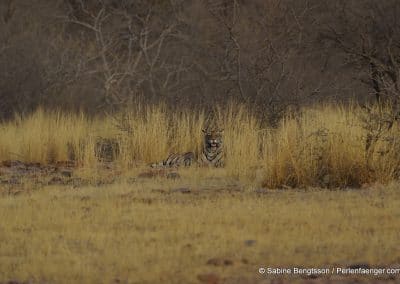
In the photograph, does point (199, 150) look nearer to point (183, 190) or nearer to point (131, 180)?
point (131, 180)

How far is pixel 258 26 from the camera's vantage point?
21703 millimetres

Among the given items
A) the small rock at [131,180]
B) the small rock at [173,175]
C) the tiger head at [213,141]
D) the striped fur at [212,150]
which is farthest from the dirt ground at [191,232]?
the tiger head at [213,141]

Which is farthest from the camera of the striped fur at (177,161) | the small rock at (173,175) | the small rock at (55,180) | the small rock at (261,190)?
the striped fur at (177,161)

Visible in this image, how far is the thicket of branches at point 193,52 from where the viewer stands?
19.4m

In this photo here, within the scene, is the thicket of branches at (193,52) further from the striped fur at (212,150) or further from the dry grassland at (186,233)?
the dry grassland at (186,233)

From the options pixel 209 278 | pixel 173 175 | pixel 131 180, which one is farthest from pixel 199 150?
pixel 209 278

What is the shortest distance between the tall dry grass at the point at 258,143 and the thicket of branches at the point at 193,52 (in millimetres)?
2013

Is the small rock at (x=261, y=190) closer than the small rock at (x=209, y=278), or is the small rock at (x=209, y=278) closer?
the small rock at (x=209, y=278)

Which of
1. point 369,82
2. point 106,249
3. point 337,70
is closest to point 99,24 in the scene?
point 337,70

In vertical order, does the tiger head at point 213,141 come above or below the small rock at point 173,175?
above

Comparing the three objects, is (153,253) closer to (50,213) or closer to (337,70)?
(50,213)

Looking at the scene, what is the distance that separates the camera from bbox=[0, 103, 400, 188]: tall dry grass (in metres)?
11.5

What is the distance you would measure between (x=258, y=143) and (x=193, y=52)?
15182 millimetres

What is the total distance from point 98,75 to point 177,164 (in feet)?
47.8
